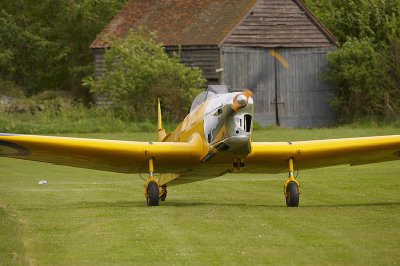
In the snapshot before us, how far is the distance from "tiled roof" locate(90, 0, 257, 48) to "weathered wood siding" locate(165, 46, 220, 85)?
35cm

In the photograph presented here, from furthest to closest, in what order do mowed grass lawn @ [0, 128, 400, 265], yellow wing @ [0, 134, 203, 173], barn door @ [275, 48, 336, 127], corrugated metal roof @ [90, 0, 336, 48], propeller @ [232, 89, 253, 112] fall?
barn door @ [275, 48, 336, 127] < corrugated metal roof @ [90, 0, 336, 48] < yellow wing @ [0, 134, 203, 173] < propeller @ [232, 89, 253, 112] < mowed grass lawn @ [0, 128, 400, 265]

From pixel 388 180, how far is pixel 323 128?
1896cm

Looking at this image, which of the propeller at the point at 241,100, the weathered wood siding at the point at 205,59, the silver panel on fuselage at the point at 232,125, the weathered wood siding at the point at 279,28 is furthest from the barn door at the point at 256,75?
the propeller at the point at 241,100

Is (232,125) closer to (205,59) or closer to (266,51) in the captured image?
(205,59)

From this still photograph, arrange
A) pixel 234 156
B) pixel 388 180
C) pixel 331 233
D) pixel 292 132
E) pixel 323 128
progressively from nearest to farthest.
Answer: pixel 331 233 < pixel 234 156 < pixel 388 180 < pixel 292 132 < pixel 323 128

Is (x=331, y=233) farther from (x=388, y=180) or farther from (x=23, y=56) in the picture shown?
(x=23, y=56)

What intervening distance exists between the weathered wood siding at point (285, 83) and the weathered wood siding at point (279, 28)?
37 centimetres

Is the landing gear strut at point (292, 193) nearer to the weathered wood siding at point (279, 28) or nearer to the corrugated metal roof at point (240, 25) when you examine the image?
the corrugated metal roof at point (240, 25)

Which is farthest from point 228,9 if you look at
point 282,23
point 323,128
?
point 323,128

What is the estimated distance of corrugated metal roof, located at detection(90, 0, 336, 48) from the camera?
37156mm

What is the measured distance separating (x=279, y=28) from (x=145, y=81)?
7.23m

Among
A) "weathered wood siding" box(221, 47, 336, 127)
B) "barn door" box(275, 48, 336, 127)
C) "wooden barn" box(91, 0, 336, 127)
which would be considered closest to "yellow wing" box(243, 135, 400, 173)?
"wooden barn" box(91, 0, 336, 127)

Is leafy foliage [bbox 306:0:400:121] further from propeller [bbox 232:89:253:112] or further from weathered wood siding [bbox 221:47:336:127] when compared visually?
propeller [bbox 232:89:253:112]

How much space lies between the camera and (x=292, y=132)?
3422 cm
